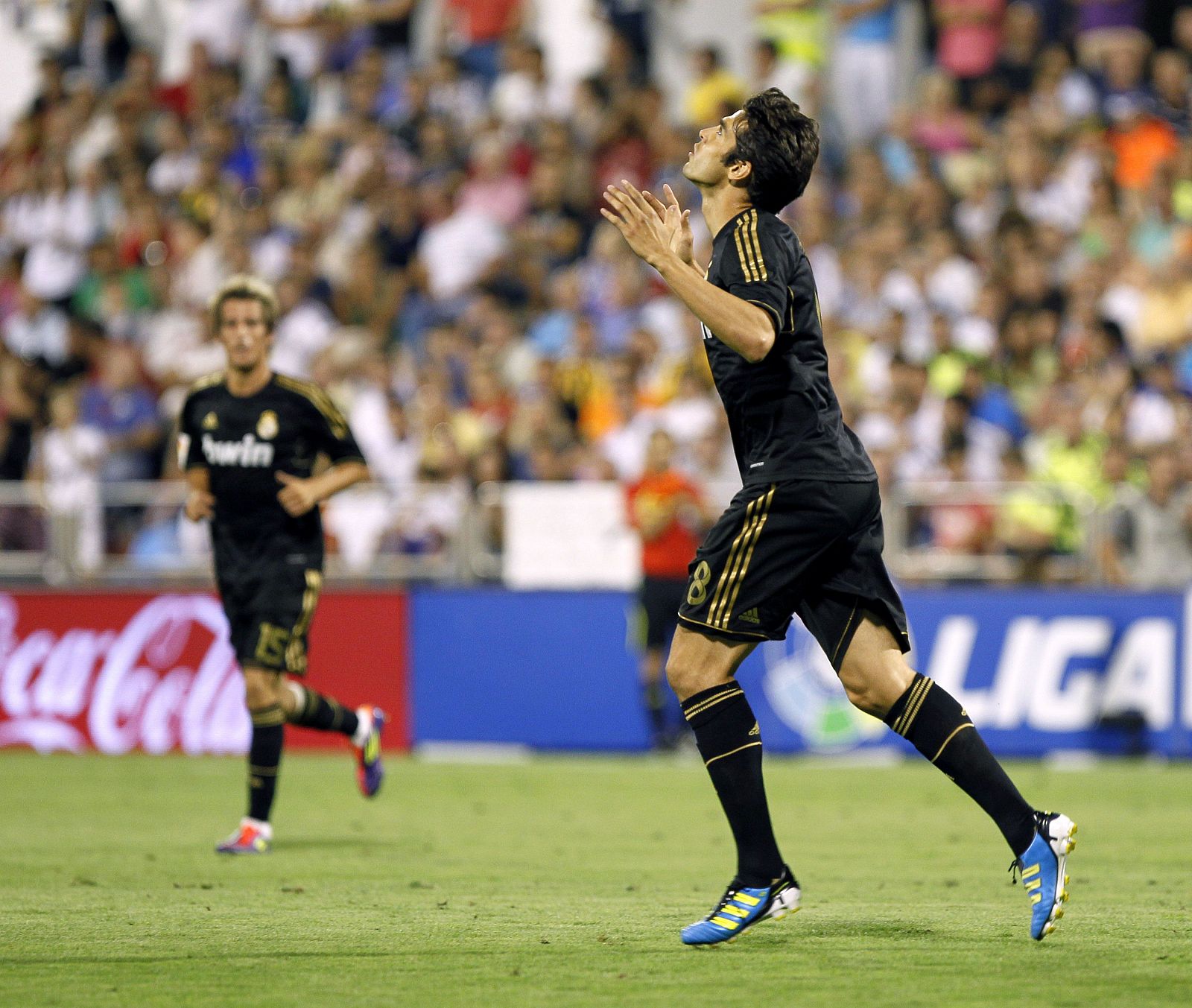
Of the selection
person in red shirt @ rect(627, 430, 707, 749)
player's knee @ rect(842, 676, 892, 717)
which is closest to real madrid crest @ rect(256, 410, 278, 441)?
player's knee @ rect(842, 676, 892, 717)

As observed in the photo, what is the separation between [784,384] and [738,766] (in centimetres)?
122

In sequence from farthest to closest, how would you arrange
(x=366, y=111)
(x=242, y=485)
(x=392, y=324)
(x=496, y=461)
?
(x=366, y=111) < (x=392, y=324) < (x=496, y=461) < (x=242, y=485)

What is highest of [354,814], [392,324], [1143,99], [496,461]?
[1143,99]

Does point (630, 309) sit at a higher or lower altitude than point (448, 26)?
lower

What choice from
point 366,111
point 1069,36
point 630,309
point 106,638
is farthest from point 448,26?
point 106,638

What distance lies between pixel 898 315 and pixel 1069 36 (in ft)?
13.6

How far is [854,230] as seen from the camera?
17.3 metres

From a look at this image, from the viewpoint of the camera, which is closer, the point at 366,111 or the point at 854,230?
the point at 854,230

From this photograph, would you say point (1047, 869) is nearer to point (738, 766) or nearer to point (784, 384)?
point (738, 766)

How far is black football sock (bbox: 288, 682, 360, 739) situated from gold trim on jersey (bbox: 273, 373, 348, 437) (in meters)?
1.31

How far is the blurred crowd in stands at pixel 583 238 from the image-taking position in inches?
593

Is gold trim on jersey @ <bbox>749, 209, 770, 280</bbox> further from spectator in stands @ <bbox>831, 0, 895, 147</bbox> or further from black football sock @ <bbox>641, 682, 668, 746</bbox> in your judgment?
spectator in stands @ <bbox>831, 0, 895, 147</bbox>

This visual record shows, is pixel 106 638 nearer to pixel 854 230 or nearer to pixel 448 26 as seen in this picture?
pixel 854 230

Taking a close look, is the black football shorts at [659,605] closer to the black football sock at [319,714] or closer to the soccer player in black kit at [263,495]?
the black football sock at [319,714]
